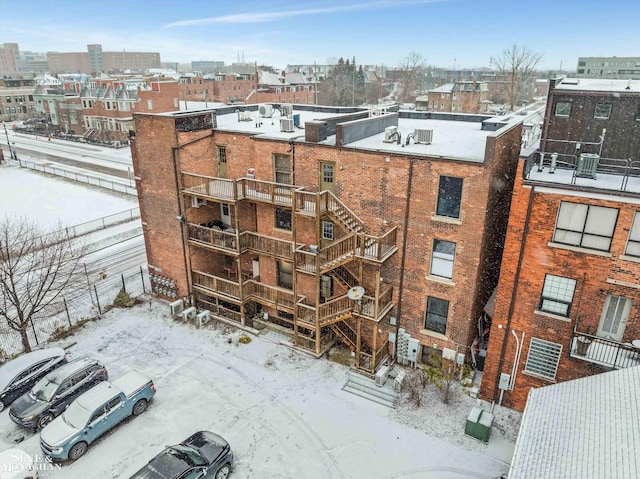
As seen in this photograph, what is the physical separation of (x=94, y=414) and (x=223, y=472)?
5.77 m

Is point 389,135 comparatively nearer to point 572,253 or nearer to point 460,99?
point 572,253

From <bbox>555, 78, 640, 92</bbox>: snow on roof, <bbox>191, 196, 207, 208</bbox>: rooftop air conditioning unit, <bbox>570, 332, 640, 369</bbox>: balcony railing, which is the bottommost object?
<bbox>570, 332, 640, 369</bbox>: balcony railing

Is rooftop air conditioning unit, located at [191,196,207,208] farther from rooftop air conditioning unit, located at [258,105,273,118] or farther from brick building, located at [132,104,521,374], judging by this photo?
rooftop air conditioning unit, located at [258,105,273,118]

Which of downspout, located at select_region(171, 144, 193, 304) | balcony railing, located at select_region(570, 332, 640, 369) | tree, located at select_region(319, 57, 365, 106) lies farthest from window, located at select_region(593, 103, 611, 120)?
tree, located at select_region(319, 57, 365, 106)

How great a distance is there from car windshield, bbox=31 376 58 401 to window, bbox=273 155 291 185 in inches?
542

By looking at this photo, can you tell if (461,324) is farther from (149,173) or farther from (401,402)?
(149,173)

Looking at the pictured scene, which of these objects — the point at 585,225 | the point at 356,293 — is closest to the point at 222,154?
the point at 356,293

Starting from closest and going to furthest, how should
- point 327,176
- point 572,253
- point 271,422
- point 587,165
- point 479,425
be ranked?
point 572,253
point 587,165
point 479,425
point 271,422
point 327,176

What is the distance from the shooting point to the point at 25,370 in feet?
65.5

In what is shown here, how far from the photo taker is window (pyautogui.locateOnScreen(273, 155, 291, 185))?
22.1 metres

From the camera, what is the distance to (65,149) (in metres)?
78.0

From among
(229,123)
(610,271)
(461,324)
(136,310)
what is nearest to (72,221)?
(136,310)

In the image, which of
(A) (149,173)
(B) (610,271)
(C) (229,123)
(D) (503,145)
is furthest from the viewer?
(C) (229,123)

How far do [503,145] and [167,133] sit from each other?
54.7ft
